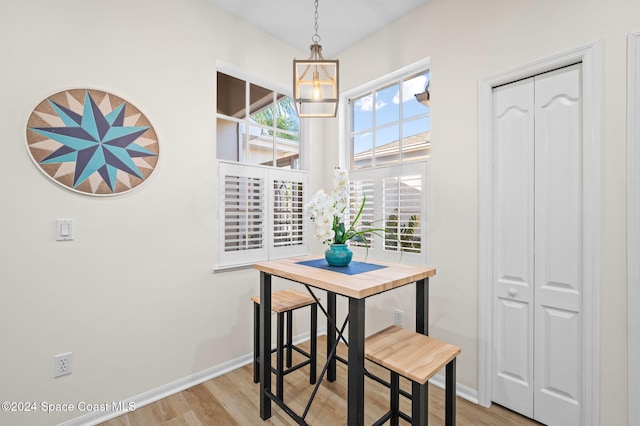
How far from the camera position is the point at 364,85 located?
2.77 meters

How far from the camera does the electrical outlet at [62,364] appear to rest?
5.48 feet

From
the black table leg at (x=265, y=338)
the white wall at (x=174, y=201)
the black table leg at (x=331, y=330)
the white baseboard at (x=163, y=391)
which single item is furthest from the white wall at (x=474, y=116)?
the white baseboard at (x=163, y=391)

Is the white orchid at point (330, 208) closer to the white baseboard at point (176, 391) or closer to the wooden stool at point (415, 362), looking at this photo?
the wooden stool at point (415, 362)

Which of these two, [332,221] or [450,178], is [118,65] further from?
[450,178]

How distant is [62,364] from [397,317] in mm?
2293

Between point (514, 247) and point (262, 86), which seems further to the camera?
point (262, 86)

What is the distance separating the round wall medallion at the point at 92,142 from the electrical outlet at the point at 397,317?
2.19m

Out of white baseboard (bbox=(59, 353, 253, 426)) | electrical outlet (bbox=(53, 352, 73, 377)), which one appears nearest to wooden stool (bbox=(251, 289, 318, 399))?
white baseboard (bbox=(59, 353, 253, 426))

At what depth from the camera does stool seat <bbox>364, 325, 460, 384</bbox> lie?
1.24 m

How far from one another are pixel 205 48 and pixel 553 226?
8.91ft

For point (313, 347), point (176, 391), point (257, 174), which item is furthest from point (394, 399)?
point (257, 174)

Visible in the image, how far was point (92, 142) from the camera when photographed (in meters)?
1.77

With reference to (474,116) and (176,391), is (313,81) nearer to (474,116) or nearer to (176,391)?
(474,116)

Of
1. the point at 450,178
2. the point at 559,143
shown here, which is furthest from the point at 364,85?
the point at 559,143
